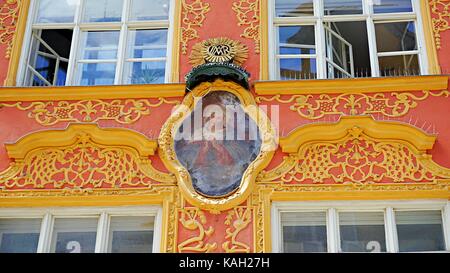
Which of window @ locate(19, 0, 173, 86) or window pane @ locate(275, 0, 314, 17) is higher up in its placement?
window pane @ locate(275, 0, 314, 17)

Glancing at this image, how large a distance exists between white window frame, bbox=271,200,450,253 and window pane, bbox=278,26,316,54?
198cm

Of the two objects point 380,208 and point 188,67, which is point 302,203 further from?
point 188,67

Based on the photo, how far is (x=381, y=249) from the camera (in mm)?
6871

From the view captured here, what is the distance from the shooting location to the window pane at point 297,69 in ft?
26.5

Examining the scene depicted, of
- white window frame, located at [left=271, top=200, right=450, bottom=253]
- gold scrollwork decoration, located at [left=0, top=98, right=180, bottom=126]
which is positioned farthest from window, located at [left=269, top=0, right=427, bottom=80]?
white window frame, located at [left=271, top=200, right=450, bottom=253]

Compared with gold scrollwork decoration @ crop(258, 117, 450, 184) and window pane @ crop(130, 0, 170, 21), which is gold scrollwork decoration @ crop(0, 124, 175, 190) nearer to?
gold scrollwork decoration @ crop(258, 117, 450, 184)

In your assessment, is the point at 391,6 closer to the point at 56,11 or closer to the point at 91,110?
the point at 91,110

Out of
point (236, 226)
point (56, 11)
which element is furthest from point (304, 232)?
point (56, 11)

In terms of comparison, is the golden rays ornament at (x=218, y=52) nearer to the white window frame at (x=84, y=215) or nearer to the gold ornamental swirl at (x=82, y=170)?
the gold ornamental swirl at (x=82, y=170)

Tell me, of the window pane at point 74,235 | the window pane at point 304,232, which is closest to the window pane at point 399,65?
the window pane at point 304,232

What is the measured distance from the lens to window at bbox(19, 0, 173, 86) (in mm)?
8305

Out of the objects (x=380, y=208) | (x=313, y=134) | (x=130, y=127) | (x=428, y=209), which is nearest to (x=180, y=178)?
(x=130, y=127)
